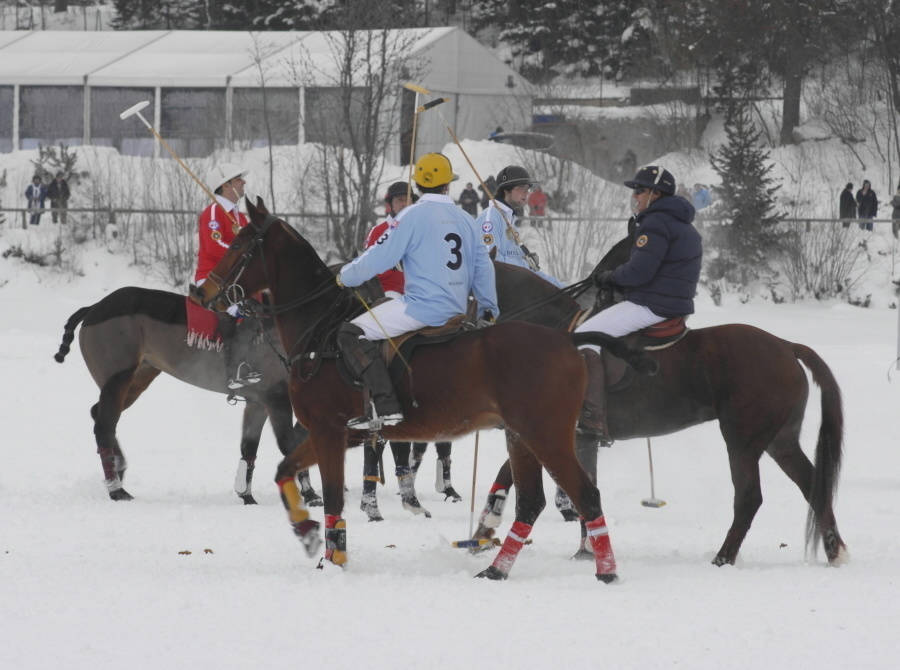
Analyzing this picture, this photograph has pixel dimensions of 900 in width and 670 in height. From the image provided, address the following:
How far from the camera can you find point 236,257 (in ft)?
23.8

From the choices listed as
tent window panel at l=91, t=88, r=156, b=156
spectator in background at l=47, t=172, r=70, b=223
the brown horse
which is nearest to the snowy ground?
the brown horse

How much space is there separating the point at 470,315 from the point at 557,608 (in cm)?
261

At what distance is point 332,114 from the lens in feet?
106

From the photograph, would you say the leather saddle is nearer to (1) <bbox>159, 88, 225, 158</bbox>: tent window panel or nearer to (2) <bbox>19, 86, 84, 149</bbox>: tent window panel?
(1) <bbox>159, 88, 225, 158</bbox>: tent window panel

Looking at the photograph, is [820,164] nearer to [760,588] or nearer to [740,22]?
[740,22]

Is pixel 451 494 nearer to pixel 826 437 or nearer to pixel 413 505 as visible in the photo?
pixel 413 505

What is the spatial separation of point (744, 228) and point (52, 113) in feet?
73.6

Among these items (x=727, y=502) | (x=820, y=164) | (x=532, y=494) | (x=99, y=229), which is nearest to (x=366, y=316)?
(x=532, y=494)

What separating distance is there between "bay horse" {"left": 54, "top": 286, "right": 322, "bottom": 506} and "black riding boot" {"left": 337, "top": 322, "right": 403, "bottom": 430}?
3.37m

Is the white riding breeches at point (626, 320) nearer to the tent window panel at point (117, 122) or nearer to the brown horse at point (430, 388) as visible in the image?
the brown horse at point (430, 388)

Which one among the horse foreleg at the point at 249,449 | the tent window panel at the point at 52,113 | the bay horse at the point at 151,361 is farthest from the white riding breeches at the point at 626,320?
the tent window panel at the point at 52,113

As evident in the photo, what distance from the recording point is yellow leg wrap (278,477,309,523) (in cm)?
714

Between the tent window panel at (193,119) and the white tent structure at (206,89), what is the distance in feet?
0.13

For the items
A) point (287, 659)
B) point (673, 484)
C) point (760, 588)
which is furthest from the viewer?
point (673, 484)
